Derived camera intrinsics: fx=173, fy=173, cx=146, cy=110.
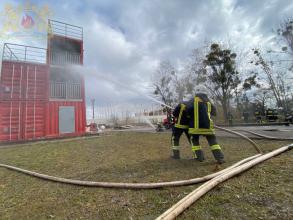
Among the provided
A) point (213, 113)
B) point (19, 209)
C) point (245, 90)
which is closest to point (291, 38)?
point (245, 90)

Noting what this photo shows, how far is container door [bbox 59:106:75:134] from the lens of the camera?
38.2 ft

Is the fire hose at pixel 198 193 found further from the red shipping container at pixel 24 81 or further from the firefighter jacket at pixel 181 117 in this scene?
the red shipping container at pixel 24 81

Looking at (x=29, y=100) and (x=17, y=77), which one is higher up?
(x=17, y=77)

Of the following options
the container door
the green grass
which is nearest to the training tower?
the container door

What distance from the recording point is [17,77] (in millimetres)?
10508

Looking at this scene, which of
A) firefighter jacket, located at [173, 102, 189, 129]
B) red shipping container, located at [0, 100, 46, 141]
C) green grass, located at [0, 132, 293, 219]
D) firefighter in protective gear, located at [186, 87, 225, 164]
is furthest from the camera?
red shipping container, located at [0, 100, 46, 141]

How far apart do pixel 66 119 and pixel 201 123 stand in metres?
10.4

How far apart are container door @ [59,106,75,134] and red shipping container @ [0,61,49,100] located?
1.36 meters

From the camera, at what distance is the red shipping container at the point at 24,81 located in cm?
1019

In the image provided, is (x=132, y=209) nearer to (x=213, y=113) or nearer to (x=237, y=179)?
(x=237, y=179)

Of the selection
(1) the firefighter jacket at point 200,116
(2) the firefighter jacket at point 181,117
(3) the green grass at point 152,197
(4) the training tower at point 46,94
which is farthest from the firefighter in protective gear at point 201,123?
(4) the training tower at point 46,94

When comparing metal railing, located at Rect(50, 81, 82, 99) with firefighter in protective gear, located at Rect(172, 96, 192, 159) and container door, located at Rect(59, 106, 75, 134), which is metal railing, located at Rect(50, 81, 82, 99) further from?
firefighter in protective gear, located at Rect(172, 96, 192, 159)

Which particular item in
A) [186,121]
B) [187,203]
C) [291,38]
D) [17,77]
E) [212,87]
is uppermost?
[291,38]

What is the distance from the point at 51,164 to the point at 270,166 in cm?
484
